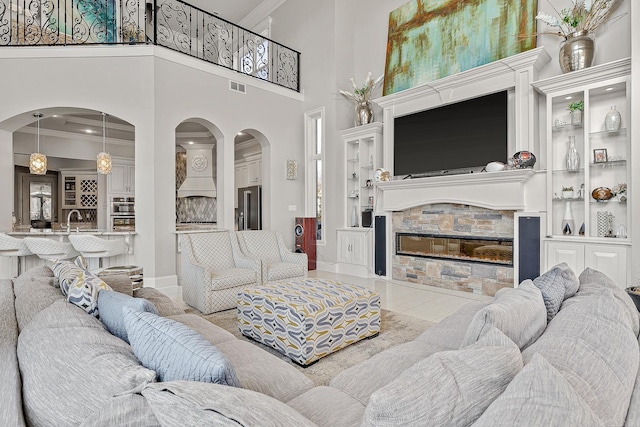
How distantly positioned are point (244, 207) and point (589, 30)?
7566 mm

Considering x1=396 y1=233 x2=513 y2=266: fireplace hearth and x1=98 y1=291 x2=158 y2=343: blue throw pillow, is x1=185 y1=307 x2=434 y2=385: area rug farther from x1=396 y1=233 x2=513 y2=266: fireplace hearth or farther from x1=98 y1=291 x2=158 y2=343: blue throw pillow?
x1=396 y1=233 x2=513 y2=266: fireplace hearth

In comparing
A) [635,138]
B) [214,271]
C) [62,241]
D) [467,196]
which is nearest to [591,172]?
[635,138]

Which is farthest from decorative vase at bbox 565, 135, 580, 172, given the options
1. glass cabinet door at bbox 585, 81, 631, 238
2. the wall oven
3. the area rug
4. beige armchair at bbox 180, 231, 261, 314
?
the wall oven

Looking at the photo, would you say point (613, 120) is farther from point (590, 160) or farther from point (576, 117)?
point (590, 160)

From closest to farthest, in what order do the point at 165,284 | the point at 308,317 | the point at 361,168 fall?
the point at 308,317, the point at 165,284, the point at 361,168

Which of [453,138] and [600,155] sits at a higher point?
[453,138]

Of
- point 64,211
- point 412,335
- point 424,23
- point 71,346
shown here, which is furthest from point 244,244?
point 64,211

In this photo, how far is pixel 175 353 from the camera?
0.93 meters

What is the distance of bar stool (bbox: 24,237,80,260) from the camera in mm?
4445

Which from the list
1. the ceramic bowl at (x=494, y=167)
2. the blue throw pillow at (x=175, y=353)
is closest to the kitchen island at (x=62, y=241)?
the blue throw pillow at (x=175, y=353)

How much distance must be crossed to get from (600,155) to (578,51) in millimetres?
1208

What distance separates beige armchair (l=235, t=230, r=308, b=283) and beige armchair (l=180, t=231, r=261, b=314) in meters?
0.15

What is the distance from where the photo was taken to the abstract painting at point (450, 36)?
14.5 feet

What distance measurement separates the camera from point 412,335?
3.03 meters
